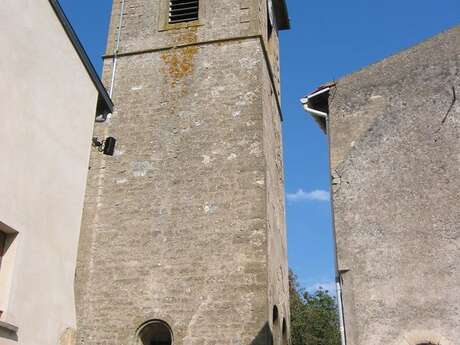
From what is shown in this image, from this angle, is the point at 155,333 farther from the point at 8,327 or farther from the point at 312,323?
the point at 312,323

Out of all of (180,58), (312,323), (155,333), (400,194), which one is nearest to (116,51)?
(180,58)

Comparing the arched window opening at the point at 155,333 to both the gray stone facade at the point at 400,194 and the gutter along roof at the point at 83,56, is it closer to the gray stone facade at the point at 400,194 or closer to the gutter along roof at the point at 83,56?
the gutter along roof at the point at 83,56

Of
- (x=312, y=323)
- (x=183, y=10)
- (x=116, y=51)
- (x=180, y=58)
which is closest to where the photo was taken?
(x=180, y=58)

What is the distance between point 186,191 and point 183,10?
202 inches

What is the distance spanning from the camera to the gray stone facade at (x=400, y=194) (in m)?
6.42

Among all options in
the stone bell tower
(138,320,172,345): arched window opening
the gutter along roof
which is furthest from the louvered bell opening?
(138,320,172,345): arched window opening

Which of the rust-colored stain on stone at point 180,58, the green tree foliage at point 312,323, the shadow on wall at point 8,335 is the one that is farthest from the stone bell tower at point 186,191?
the green tree foliage at point 312,323

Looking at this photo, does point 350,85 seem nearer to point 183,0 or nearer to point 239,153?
point 239,153

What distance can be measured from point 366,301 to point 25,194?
13.6 feet

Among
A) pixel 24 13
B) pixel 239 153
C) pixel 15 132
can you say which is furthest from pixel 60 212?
pixel 239 153

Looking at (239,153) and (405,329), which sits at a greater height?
(239,153)

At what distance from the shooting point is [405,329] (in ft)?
20.8

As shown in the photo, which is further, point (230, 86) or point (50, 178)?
point (230, 86)

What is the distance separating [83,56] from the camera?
7715 mm
